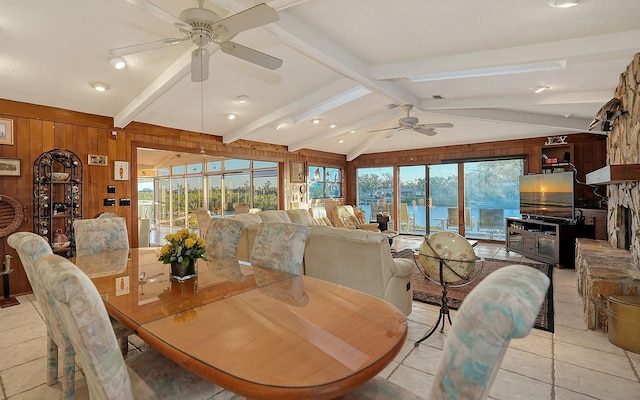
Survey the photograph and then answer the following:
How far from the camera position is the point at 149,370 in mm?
1449

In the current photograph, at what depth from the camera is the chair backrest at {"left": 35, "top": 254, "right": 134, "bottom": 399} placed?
3.44 ft

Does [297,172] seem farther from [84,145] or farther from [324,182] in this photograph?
[84,145]

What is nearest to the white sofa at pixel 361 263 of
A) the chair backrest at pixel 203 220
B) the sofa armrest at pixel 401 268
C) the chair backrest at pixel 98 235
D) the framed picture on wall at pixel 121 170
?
the sofa armrest at pixel 401 268

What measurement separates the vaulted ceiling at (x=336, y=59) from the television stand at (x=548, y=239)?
1850 millimetres

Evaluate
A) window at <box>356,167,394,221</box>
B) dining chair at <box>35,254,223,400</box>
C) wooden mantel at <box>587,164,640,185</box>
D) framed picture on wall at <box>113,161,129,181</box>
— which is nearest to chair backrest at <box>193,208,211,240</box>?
framed picture on wall at <box>113,161,129,181</box>

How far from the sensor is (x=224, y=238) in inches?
119

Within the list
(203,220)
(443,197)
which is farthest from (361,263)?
(443,197)

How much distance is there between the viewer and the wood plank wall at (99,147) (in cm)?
411

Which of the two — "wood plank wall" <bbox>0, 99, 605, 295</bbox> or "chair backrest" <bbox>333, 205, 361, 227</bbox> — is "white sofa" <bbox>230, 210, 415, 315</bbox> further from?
"chair backrest" <bbox>333, 205, 361, 227</bbox>

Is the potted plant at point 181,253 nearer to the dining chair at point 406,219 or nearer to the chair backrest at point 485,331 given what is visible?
the chair backrest at point 485,331

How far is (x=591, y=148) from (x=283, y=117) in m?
6.30

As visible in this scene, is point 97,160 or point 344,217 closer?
point 97,160

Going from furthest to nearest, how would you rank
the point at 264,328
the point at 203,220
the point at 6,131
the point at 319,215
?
1. the point at 319,215
2. the point at 203,220
3. the point at 6,131
4. the point at 264,328

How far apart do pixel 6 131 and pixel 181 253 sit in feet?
12.4
